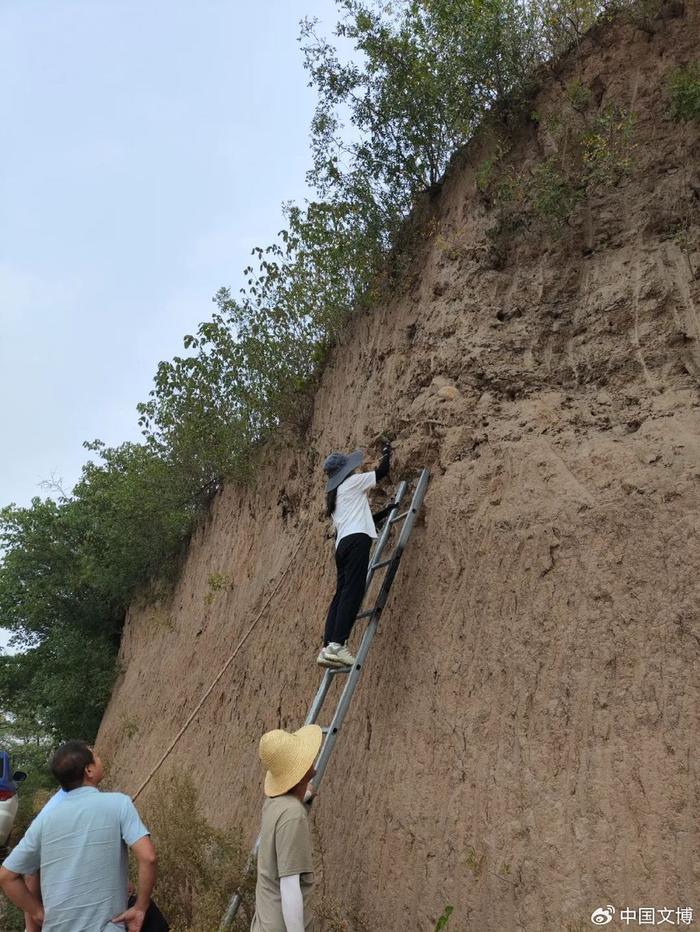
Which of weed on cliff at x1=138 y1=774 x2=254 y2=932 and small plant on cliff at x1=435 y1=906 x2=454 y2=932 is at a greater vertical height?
small plant on cliff at x1=435 y1=906 x2=454 y2=932

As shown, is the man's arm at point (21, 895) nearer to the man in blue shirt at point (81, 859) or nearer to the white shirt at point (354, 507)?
the man in blue shirt at point (81, 859)

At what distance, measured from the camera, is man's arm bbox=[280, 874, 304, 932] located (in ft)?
12.2

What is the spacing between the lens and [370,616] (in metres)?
6.48

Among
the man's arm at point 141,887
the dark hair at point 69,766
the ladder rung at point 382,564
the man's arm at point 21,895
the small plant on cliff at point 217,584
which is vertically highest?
the small plant on cliff at point 217,584

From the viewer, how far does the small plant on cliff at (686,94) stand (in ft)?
20.8

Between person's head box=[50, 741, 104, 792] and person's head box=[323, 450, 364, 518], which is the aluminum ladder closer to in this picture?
person's head box=[323, 450, 364, 518]

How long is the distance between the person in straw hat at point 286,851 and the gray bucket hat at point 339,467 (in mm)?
Result: 2970

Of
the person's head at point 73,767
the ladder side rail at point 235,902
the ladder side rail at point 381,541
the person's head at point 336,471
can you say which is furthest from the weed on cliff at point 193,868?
the person's head at point 336,471

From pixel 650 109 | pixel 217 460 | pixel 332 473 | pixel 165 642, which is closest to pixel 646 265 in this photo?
pixel 650 109

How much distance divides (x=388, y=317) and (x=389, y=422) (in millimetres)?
1515

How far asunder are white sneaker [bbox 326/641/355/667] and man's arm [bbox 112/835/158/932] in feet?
7.38

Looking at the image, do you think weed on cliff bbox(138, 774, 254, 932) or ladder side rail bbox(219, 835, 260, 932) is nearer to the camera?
ladder side rail bbox(219, 835, 260, 932)

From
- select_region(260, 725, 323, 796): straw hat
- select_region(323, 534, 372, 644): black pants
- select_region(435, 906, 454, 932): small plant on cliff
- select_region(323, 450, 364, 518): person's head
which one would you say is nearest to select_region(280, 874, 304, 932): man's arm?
select_region(260, 725, 323, 796): straw hat

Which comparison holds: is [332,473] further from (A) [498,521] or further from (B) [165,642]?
(B) [165,642]
